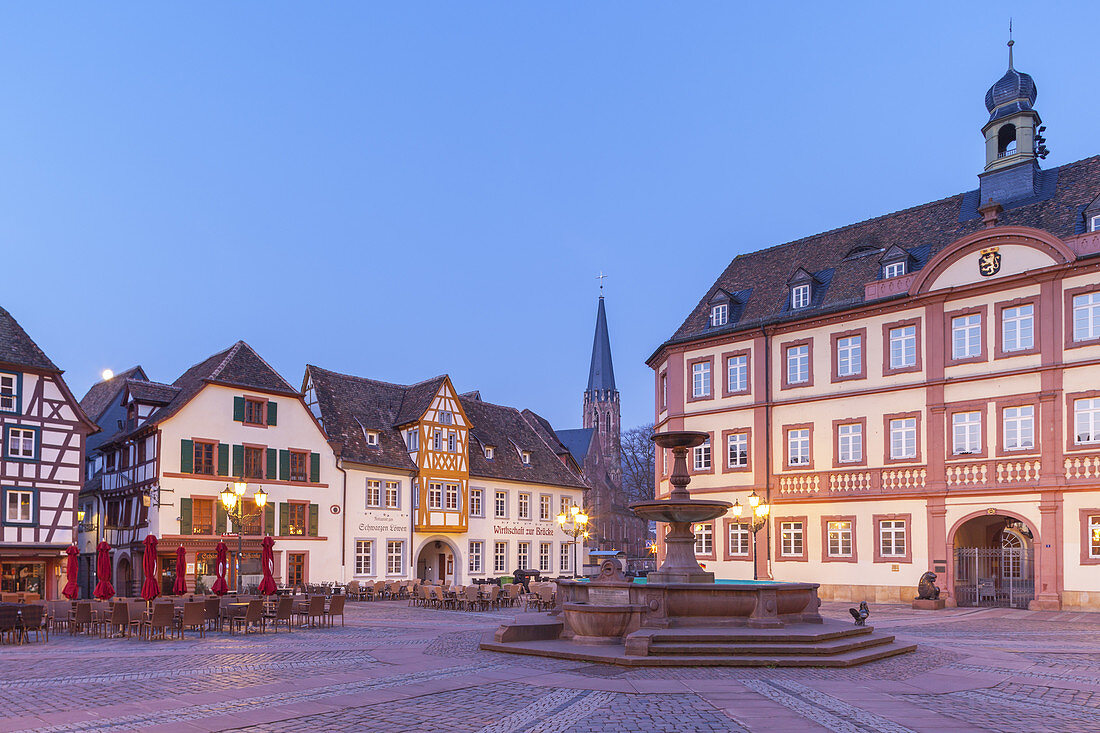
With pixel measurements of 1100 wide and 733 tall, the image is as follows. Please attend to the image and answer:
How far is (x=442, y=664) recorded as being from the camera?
50.2 feet

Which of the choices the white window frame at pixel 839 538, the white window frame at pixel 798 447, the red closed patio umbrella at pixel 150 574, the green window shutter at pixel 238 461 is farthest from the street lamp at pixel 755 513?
the green window shutter at pixel 238 461

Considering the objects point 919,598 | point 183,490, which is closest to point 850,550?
point 919,598

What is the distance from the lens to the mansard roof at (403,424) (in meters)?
44.5

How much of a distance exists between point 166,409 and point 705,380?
21.7m

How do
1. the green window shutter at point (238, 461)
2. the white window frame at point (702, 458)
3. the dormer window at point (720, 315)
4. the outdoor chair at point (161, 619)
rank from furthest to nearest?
the dormer window at point (720, 315) → the white window frame at point (702, 458) → the green window shutter at point (238, 461) → the outdoor chair at point (161, 619)

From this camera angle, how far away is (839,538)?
115ft

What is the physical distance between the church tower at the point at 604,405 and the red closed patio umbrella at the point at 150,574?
3105 inches

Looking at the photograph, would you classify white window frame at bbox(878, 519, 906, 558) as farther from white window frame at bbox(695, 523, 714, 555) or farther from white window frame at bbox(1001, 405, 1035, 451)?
white window frame at bbox(695, 523, 714, 555)

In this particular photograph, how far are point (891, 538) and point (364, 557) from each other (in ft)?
73.1

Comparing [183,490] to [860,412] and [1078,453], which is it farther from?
[1078,453]

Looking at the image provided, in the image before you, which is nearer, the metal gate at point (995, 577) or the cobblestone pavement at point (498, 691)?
the cobblestone pavement at point (498, 691)

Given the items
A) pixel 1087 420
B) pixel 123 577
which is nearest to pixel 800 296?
pixel 1087 420

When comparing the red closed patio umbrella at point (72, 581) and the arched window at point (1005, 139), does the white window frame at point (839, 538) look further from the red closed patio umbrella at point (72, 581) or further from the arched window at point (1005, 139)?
the red closed patio umbrella at point (72, 581)

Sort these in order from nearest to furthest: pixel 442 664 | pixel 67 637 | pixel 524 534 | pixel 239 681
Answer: pixel 239 681 < pixel 442 664 < pixel 67 637 < pixel 524 534
